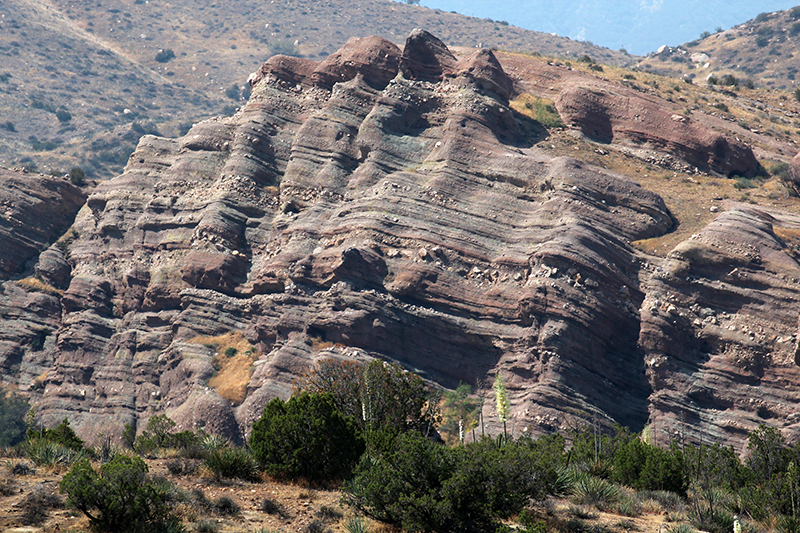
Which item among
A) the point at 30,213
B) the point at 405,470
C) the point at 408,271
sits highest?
the point at 30,213

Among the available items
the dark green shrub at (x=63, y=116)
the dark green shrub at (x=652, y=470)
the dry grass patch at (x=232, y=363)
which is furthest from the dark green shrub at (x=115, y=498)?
the dark green shrub at (x=63, y=116)

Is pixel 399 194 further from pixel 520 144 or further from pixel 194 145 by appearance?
pixel 194 145

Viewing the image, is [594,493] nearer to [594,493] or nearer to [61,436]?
[594,493]

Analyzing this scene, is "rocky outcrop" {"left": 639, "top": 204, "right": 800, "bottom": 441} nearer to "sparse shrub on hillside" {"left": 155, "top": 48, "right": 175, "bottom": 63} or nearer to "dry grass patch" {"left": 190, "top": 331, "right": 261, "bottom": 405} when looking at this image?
"dry grass patch" {"left": 190, "top": 331, "right": 261, "bottom": 405}

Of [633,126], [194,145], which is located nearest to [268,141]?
[194,145]

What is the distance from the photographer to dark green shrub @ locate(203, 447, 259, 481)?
23.0 m

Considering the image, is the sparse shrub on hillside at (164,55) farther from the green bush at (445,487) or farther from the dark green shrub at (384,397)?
the green bush at (445,487)

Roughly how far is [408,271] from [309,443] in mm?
31675

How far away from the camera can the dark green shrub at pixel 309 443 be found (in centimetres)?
2303

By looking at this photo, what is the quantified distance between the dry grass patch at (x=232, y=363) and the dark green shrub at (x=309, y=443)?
95.2ft

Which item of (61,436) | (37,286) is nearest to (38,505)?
(61,436)

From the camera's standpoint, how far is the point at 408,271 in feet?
177

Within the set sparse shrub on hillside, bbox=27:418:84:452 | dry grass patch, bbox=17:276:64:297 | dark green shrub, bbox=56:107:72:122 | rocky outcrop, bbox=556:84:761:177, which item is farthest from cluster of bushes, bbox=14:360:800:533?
dark green shrub, bbox=56:107:72:122

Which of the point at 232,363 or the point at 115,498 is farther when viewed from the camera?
the point at 232,363
